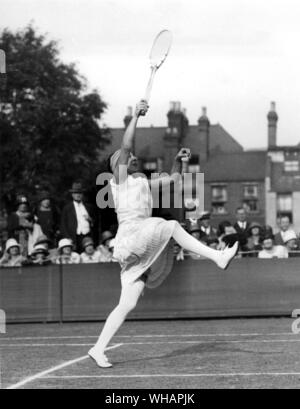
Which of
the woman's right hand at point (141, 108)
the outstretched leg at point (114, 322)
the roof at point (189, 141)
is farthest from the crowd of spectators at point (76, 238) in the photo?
the roof at point (189, 141)

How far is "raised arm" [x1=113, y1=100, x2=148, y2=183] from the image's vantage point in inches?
344

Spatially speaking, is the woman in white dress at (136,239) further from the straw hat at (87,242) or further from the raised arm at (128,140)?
the straw hat at (87,242)

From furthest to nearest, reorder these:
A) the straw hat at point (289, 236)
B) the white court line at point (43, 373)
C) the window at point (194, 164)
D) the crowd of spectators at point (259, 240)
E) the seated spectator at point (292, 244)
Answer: the window at point (194, 164)
the straw hat at point (289, 236)
the crowd of spectators at point (259, 240)
the seated spectator at point (292, 244)
the white court line at point (43, 373)

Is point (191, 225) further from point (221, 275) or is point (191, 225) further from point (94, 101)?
point (94, 101)

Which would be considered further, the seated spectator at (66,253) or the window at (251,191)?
the window at (251,191)

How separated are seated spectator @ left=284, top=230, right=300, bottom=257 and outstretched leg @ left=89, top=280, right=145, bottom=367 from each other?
675 cm

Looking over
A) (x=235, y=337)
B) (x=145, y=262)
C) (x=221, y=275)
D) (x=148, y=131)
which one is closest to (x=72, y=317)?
(x=221, y=275)

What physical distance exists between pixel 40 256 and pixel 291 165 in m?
72.7

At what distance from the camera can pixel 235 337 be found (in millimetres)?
11750

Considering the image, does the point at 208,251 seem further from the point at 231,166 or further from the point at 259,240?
the point at 231,166

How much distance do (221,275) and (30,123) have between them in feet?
119

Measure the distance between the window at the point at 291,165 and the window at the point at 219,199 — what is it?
6.34m

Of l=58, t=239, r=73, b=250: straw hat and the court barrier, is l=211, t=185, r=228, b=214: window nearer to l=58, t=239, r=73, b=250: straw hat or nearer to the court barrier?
l=58, t=239, r=73, b=250: straw hat

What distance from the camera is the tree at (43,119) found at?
49.8 meters
